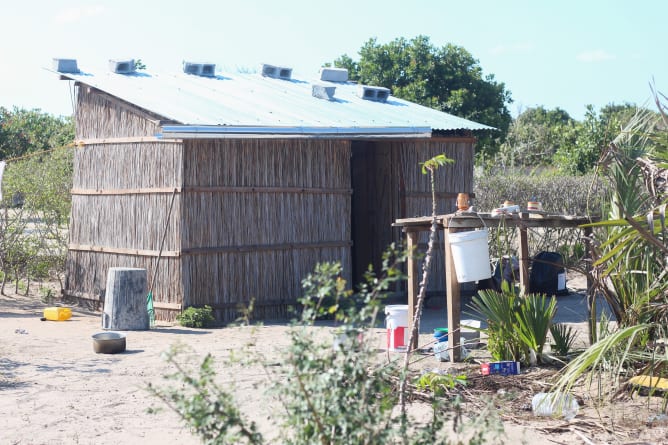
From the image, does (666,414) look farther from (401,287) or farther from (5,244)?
(5,244)

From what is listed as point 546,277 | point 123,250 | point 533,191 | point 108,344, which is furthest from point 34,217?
point 533,191

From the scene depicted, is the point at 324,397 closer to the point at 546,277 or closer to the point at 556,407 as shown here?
the point at 556,407

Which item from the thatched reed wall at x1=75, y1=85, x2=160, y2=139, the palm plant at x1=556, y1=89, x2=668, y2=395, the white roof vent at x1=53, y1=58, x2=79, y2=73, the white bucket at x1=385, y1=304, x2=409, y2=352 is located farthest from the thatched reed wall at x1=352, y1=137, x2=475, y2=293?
the palm plant at x1=556, y1=89, x2=668, y2=395

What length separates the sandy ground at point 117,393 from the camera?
19.9 ft

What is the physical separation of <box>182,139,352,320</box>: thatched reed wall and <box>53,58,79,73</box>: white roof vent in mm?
3222

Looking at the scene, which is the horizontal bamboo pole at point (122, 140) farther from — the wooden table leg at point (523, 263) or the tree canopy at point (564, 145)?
the tree canopy at point (564, 145)

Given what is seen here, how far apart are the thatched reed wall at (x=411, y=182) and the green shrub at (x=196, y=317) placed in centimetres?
354

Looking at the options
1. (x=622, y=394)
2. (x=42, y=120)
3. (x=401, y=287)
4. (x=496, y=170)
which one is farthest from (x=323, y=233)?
(x=42, y=120)

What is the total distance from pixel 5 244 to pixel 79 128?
85.9 inches

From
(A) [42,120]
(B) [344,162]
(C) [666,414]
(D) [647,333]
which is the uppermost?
(A) [42,120]

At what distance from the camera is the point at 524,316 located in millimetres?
7930

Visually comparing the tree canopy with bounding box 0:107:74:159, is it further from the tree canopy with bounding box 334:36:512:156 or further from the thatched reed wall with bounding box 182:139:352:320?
the thatched reed wall with bounding box 182:139:352:320

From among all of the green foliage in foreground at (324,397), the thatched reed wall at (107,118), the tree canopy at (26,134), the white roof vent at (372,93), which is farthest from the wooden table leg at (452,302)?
the tree canopy at (26,134)

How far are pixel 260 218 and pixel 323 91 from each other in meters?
3.40
